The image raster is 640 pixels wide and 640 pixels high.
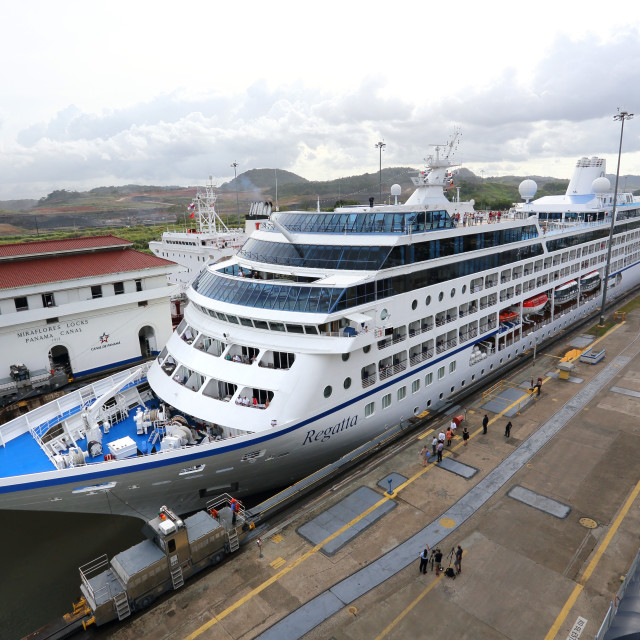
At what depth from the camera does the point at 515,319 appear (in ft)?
83.8

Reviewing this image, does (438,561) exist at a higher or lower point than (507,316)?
lower

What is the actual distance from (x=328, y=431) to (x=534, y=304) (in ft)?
57.8

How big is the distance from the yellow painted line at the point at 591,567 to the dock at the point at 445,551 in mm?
42

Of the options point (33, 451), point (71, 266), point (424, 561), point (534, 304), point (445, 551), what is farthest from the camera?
point (534, 304)

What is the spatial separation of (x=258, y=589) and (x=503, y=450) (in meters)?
10.2

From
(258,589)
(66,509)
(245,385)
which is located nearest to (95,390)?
(66,509)

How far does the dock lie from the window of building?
1895cm

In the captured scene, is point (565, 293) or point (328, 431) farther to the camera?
point (565, 293)

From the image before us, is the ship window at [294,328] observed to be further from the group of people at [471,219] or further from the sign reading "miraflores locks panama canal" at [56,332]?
the sign reading "miraflores locks panama canal" at [56,332]

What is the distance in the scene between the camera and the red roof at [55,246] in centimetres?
2628

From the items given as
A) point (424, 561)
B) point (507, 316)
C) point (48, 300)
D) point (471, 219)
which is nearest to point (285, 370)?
point (424, 561)

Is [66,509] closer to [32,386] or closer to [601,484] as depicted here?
[32,386]

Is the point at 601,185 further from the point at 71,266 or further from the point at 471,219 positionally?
the point at 71,266

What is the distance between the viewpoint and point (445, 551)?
39.5ft
